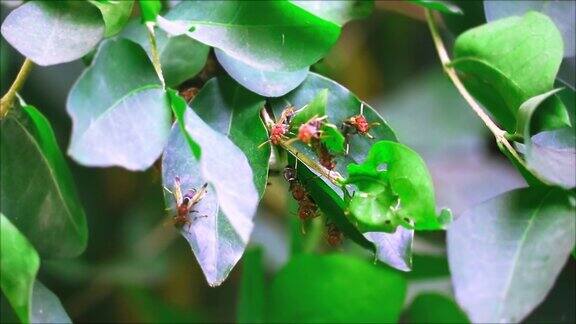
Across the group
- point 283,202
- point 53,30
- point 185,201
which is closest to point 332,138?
point 185,201

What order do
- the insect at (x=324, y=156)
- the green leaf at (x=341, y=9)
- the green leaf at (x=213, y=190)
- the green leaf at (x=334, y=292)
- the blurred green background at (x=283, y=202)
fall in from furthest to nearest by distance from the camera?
1. the blurred green background at (x=283, y=202)
2. the green leaf at (x=334, y=292)
3. the green leaf at (x=341, y=9)
4. the insect at (x=324, y=156)
5. the green leaf at (x=213, y=190)

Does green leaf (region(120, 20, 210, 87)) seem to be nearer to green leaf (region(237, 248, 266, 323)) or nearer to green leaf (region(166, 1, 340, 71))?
green leaf (region(166, 1, 340, 71))

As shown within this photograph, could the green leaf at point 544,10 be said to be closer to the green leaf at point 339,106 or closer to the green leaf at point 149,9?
the green leaf at point 339,106

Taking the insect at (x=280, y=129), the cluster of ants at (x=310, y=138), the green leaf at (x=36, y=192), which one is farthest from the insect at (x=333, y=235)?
the green leaf at (x=36, y=192)

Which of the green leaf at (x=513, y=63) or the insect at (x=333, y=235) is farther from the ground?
the green leaf at (x=513, y=63)

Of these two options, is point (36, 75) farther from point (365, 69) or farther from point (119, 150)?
point (365, 69)

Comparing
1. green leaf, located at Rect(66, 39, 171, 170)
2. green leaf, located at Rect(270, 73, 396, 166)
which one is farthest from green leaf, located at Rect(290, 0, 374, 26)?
green leaf, located at Rect(66, 39, 171, 170)
